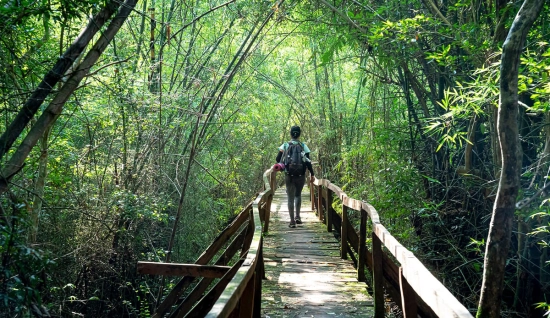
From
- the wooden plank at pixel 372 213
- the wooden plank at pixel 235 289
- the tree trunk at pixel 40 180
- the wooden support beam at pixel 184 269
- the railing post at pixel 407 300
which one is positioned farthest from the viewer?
the tree trunk at pixel 40 180

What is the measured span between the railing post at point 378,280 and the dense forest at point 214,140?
0.80 m

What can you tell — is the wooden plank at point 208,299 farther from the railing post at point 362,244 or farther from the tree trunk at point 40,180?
the tree trunk at point 40,180

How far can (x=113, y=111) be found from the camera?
6.75 metres

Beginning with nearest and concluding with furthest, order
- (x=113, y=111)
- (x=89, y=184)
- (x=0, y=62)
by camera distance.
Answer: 1. (x=0, y=62)
2. (x=113, y=111)
3. (x=89, y=184)

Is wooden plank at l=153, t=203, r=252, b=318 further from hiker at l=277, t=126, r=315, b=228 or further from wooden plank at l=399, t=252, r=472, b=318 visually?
wooden plank at l=399, t=252, r=472, b=318

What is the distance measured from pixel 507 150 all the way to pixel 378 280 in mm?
1612

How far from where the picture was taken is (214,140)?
9641 millimetres

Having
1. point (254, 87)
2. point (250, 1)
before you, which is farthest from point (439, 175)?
point (254, 87)

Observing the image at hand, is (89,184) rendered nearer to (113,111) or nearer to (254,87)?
(113,111)

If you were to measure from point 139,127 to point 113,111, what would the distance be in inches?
19.6

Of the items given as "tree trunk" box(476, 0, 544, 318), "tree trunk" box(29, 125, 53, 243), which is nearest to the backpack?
"tree trunk" box(29, 125, 53, 243)

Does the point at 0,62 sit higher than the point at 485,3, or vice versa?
the point at 485,3

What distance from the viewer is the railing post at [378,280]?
413 cm

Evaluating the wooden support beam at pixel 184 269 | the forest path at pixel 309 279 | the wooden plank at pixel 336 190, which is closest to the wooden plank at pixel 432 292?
the forest path at pixel 309 279
